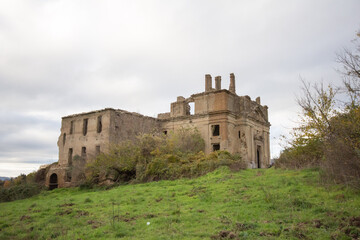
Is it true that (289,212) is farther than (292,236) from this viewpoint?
Yes

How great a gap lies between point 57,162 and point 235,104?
1922 centimetres

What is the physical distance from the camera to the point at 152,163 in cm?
2023

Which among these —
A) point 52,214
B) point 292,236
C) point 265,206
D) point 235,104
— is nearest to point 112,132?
point 235,104

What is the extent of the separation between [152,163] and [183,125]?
11073mm

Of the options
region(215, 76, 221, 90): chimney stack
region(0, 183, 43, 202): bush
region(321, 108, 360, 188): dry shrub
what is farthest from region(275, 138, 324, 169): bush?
region(0, 183, 43, 202): bush

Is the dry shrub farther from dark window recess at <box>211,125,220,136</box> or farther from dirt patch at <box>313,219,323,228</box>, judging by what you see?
dark window recess at <box>211,125,220,136</box>

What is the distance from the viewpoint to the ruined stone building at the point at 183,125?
2745 centimetres

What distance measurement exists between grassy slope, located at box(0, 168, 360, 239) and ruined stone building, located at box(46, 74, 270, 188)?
47.1ft

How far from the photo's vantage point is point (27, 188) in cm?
2162

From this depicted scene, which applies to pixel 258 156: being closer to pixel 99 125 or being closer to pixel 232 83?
pixel 232 83

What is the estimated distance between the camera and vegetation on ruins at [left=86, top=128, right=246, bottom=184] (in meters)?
19.2

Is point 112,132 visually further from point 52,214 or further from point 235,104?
point 52,214

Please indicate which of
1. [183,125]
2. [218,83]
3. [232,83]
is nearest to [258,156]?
[232,83]

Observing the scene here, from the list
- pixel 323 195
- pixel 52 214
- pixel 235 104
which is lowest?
pixel 52 214
